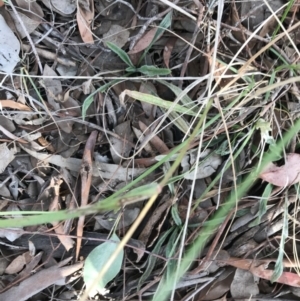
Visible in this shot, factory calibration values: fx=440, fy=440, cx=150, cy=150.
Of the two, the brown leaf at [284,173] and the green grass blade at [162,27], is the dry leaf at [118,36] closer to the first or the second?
the green grass blade at [162,27]

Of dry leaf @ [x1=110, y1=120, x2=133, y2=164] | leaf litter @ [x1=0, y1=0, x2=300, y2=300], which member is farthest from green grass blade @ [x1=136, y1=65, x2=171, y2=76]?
dry leaf @ [x1=110, y1=120, x2=133, y2=164]

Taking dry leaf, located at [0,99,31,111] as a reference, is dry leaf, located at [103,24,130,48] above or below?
above

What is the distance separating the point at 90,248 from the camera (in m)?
0.87

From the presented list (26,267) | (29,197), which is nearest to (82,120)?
(29,197)

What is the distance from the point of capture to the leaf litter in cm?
83

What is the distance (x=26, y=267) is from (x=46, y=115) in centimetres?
30

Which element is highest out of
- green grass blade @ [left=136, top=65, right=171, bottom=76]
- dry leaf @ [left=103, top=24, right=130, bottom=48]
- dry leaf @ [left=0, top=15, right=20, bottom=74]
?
dry leaf @ [left=0, top=15, right=20, bottom=74]

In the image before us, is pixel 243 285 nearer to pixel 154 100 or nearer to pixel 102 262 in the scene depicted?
pixel 102 262

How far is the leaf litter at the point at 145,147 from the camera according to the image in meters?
0.83

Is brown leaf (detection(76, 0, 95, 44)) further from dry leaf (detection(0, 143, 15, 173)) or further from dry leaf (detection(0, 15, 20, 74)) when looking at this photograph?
dry leaf (detection(0, 143, 15, 173))

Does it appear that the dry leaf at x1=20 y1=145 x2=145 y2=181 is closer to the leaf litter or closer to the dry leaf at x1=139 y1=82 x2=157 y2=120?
the leaf litter

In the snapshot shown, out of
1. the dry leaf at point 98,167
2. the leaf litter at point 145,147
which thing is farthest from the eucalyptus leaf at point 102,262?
the dry leaf at point 98,167

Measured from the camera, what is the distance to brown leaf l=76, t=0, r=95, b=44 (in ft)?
2.72

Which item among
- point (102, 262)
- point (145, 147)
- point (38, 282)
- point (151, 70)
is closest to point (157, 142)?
point (145, 147)
